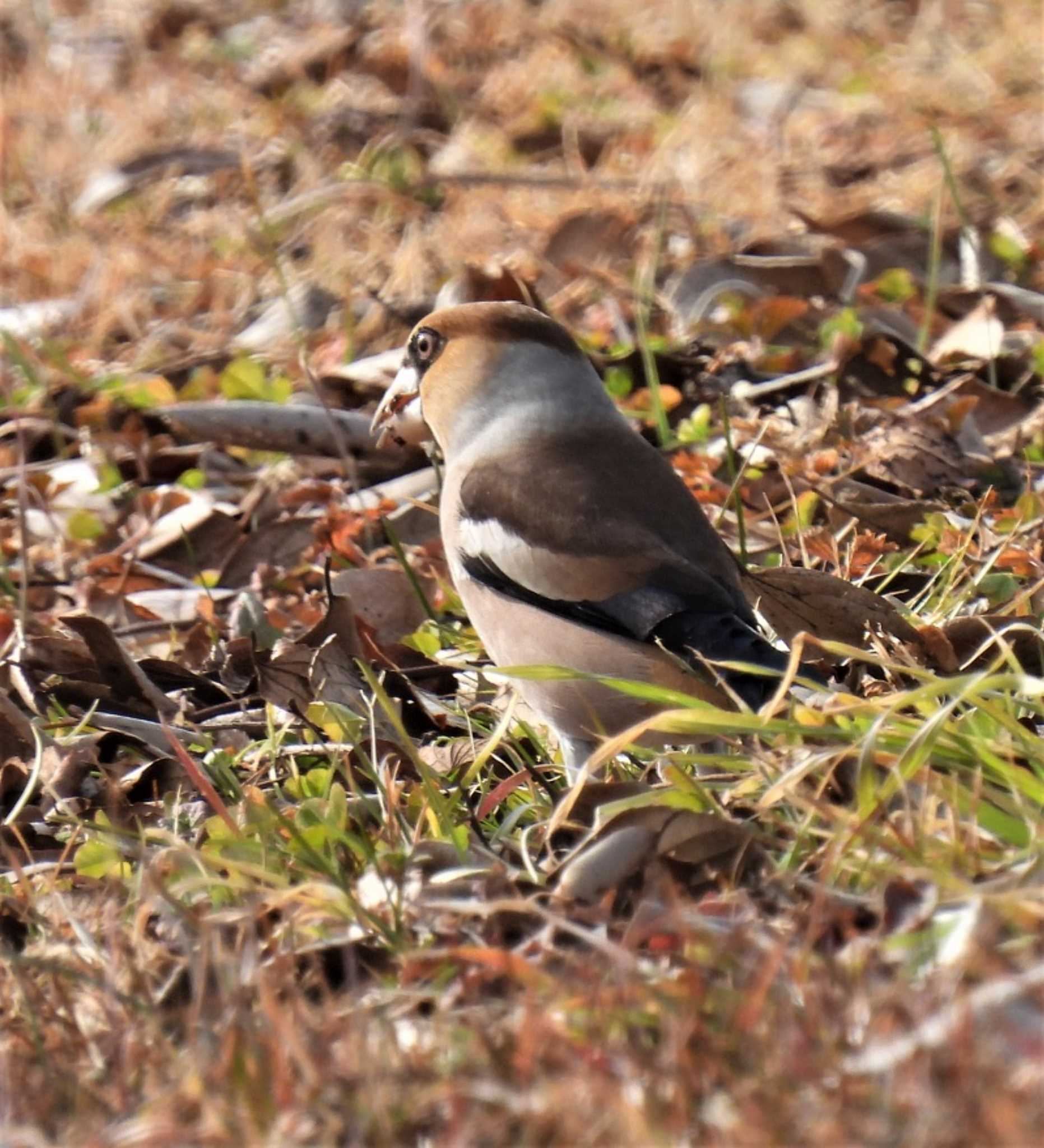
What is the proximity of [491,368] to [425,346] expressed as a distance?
0.84ft

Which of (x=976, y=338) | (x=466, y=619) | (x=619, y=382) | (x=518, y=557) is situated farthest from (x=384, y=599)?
(x=976, y=338)

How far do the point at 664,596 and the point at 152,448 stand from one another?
2.57m

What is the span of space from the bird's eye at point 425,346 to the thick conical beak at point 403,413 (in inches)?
1.8

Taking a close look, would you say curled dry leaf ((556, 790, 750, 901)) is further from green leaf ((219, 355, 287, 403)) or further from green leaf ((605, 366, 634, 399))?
green leaf ((219, 355, 287, 403))

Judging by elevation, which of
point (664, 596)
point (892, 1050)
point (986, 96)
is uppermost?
point (892, 1050)

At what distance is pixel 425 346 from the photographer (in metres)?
4.43

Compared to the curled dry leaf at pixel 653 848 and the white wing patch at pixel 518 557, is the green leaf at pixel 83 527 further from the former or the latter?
the curled dry leaf at pixel 653 848

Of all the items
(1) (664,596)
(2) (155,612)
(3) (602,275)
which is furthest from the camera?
(3) (602,275)

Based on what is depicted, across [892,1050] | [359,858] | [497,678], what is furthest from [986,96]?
[892,1050]

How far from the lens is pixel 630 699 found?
3.46 metres

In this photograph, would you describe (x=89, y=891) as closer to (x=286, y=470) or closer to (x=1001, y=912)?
(x=1001, y=912)

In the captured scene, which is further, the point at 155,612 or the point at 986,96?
the point at 986,96

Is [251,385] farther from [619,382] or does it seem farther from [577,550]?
[577,550]

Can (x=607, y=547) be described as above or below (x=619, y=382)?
above
